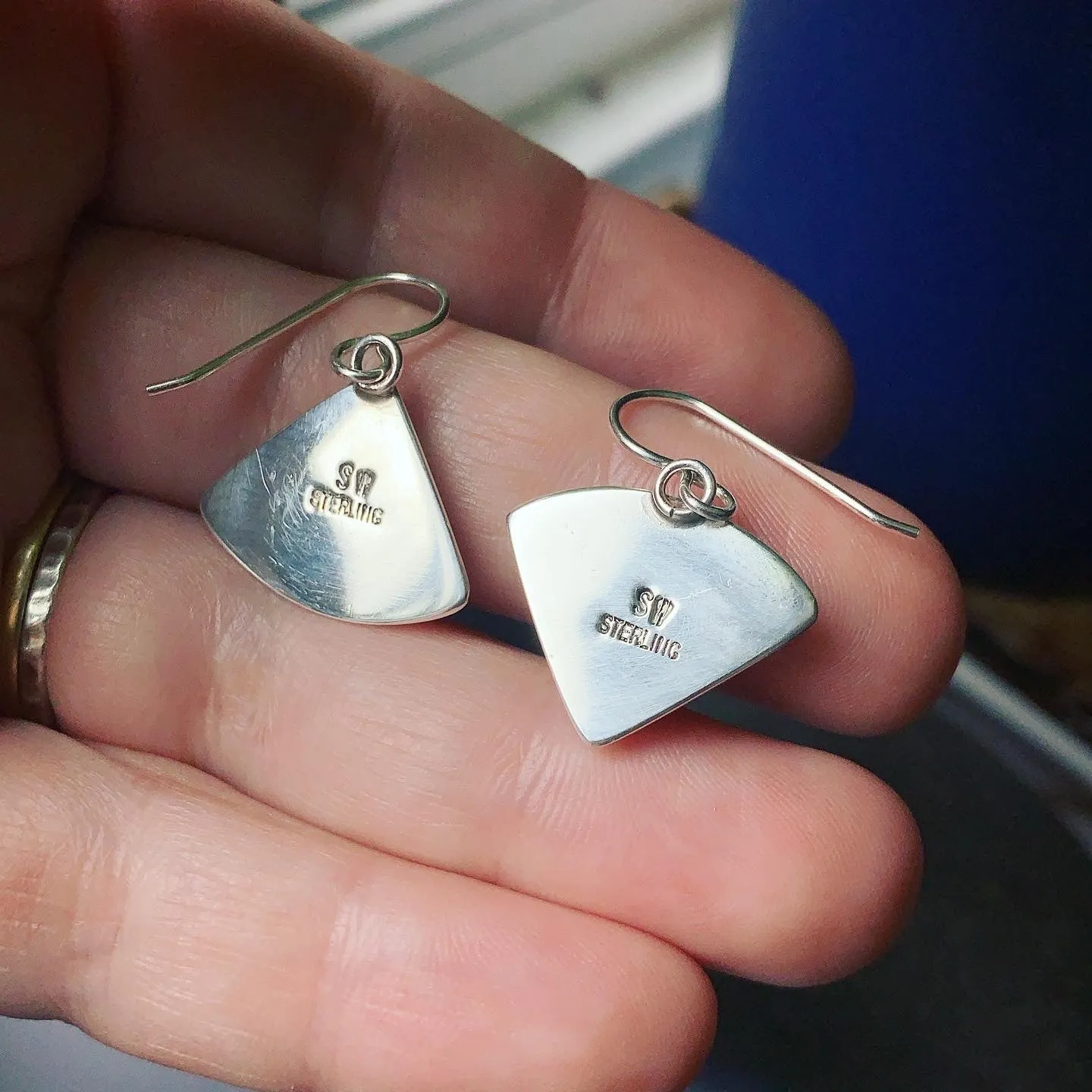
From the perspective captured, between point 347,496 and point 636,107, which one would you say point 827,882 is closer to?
point 347,496

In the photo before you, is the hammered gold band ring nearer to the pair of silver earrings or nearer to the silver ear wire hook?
the pair of silver earrings

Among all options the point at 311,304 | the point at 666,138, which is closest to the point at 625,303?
the point at 311,304

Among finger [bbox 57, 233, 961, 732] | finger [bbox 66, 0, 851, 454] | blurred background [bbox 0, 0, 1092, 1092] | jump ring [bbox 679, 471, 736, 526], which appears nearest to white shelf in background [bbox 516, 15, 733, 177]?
blurred background [bbox 0, 0, 1092, 1092]

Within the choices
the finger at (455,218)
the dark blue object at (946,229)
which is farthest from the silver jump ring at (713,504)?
the dark blue object at (946,229)

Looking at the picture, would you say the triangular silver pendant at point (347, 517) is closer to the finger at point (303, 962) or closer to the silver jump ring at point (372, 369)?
the silver jump ring at point (372, 369)

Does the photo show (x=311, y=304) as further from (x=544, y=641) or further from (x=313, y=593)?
(x=544, y=641)
